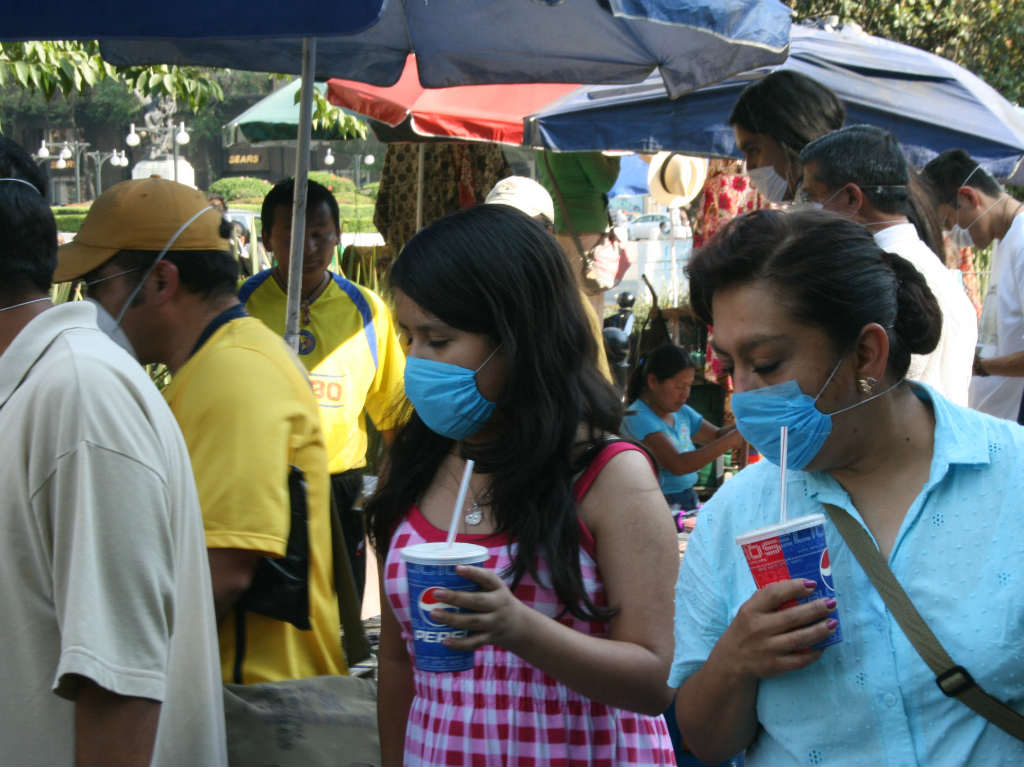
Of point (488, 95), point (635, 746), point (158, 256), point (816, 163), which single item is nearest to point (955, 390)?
point (816, 163)

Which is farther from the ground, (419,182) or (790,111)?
(790,111)

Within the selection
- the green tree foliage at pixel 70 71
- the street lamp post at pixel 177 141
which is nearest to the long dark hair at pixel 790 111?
the green tree foliage at pixel 70 71

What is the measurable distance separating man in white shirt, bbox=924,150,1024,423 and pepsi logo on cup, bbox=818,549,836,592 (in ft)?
11.0

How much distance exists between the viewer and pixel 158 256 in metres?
2.55

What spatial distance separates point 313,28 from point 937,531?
1581 mm

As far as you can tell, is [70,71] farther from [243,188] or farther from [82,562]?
[243,188]

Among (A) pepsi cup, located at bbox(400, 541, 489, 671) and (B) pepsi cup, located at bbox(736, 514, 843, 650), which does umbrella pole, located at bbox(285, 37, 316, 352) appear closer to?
(A) pepsi cup, located at bbox(400, 541, 489, 671)

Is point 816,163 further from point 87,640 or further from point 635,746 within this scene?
point 87,640

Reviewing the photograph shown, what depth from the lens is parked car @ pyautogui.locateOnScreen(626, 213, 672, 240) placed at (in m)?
28.8

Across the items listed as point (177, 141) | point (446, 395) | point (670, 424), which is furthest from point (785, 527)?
point (177, 141)

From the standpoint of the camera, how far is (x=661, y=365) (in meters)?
5.94

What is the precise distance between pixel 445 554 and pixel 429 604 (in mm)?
82

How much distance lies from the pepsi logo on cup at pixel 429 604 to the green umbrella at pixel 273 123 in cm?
814

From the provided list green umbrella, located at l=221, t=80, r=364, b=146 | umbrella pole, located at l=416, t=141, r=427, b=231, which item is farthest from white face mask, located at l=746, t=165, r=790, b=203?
green umbrella, located at l=221, t=80, r=364, b=146
